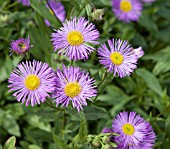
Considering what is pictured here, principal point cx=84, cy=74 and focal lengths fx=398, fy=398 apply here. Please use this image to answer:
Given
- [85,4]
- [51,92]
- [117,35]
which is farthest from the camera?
[117,35]

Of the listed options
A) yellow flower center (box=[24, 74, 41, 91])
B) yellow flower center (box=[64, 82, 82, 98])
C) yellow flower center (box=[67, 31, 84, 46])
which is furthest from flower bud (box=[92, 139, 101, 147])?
yellow flower center (box=[67, 31, 84, 46])

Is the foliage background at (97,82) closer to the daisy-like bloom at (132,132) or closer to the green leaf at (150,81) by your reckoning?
the green leaf at (150,81)

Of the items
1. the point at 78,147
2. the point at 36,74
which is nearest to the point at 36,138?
the point at 78,147

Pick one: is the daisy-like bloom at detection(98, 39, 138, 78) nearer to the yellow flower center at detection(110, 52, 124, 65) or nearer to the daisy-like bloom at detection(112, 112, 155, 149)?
the yellow flower center at detection(110, 52, 124, 65)

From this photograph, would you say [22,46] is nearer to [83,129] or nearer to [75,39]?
[75,39]

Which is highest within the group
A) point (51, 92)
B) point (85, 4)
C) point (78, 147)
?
point (85, 4)

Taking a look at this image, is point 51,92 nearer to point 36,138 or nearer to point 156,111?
point 36,138
